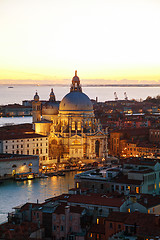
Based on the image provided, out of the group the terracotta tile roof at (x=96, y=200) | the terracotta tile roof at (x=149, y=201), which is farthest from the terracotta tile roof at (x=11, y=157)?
the terracotta tile roof at (x=149, y=201)

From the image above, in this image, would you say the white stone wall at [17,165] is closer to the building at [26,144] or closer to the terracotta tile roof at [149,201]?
the building at [26,144]

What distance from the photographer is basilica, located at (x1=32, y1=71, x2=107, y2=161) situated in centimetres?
4200

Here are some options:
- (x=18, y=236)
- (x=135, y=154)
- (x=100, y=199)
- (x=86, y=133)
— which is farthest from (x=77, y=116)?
(x=18, y=236)

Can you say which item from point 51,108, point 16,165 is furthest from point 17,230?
point 51,108

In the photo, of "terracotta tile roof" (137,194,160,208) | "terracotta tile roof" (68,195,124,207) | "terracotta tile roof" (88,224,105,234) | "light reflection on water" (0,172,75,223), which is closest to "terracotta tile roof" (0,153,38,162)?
"light reflection on water" (0,172,75,223)

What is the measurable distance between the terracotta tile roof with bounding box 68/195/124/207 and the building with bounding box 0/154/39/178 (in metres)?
14.8

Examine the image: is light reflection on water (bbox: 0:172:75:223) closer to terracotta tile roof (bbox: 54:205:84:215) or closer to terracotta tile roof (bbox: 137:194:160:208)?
terracotta tile roof (bbox: 54:205:84:215)

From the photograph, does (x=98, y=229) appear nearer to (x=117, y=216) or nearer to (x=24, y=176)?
(x=117, y=216)

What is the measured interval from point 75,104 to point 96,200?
82.3ft

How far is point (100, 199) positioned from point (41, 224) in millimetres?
2145

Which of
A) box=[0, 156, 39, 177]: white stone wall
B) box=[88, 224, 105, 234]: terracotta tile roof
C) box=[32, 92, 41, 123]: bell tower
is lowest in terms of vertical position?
box=[0, 156, 39, 177]: white stone wall

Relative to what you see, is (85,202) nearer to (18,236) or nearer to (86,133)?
(18,236)

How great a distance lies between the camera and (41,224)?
18078 millimetres

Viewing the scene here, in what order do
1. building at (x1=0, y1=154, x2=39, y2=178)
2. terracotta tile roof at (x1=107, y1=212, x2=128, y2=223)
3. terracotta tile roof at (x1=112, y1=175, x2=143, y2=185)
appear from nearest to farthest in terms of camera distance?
1. terracotta tile roof at (x1=107, y1=212, x2=128, y2=223)
2. terracotta tile roof at (x1=112, y1=175, x2=143, y2=185)
3. building at (x1=0, y1=154, x2=39, y2=178)
